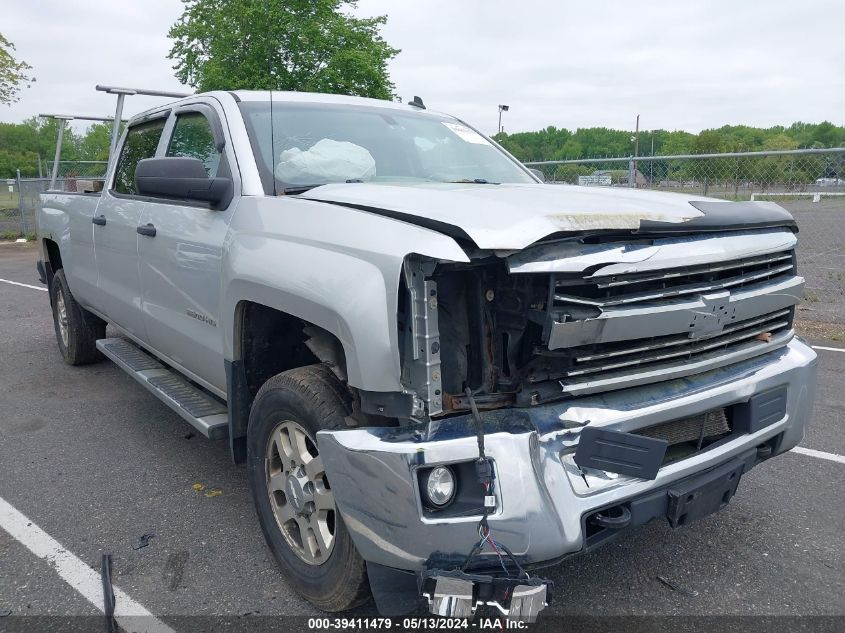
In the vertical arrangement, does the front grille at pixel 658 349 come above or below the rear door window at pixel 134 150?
below

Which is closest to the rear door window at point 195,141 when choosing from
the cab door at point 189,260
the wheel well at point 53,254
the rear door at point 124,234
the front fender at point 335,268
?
the cab door at point 189,260

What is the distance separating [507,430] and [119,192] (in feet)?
11.8

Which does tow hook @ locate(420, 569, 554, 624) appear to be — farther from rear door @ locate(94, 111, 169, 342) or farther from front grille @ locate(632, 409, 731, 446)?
rear door @ locate(94, 111, 169, 342)

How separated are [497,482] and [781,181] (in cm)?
833

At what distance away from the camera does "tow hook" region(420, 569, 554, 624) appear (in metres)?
2.00

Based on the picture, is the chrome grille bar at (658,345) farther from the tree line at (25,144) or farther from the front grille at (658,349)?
the tree line at (25,144)

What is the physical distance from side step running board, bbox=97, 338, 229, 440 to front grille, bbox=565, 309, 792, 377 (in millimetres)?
1787

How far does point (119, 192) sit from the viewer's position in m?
4.66

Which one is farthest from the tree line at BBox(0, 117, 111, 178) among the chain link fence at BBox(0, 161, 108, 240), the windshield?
the windshield

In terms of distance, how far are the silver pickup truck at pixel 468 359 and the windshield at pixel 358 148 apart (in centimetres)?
2

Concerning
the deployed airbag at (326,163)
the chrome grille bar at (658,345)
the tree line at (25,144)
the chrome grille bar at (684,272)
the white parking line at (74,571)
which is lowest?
the white parking line at (74,571)

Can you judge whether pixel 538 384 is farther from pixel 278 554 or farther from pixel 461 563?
pixel 278 554

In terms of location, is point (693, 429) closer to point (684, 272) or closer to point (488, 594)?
point (684, 272)

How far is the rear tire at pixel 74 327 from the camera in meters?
5.81
